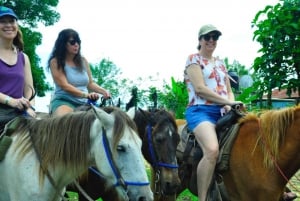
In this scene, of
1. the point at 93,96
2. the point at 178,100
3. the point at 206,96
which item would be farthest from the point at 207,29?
the point at 178,100

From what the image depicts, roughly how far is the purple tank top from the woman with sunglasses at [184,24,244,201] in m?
2.07

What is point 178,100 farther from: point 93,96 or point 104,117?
point 104,117

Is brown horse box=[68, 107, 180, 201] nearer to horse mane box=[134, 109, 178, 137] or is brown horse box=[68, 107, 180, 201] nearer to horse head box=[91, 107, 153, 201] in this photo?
horse mane box=[134, 109, 178, 137]

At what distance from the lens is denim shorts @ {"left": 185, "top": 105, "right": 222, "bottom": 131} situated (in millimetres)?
5336

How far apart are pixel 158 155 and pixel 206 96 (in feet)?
3.01

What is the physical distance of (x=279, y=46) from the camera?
7.74 metres

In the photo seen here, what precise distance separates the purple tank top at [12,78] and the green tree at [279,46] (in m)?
4.89

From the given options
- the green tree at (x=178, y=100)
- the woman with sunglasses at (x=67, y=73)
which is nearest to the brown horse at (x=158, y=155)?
the woman with sunglasses at (x=67, y=73)

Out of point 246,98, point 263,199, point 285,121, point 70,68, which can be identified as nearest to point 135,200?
point 263,199

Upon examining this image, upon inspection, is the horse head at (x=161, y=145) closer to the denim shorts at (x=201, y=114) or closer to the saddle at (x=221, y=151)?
the denim shorts at (x=201, y=114)

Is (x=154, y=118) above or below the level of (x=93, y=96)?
below

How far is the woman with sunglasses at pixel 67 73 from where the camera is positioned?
540 centimetres

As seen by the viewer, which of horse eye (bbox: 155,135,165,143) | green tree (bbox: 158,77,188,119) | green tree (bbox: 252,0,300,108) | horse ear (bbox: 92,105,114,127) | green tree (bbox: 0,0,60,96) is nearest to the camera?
horse ear (bbox: 92,105,114,127)

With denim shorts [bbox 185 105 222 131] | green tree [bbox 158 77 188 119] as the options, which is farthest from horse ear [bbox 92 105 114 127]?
green tree [bbox 158 77 188 119]
